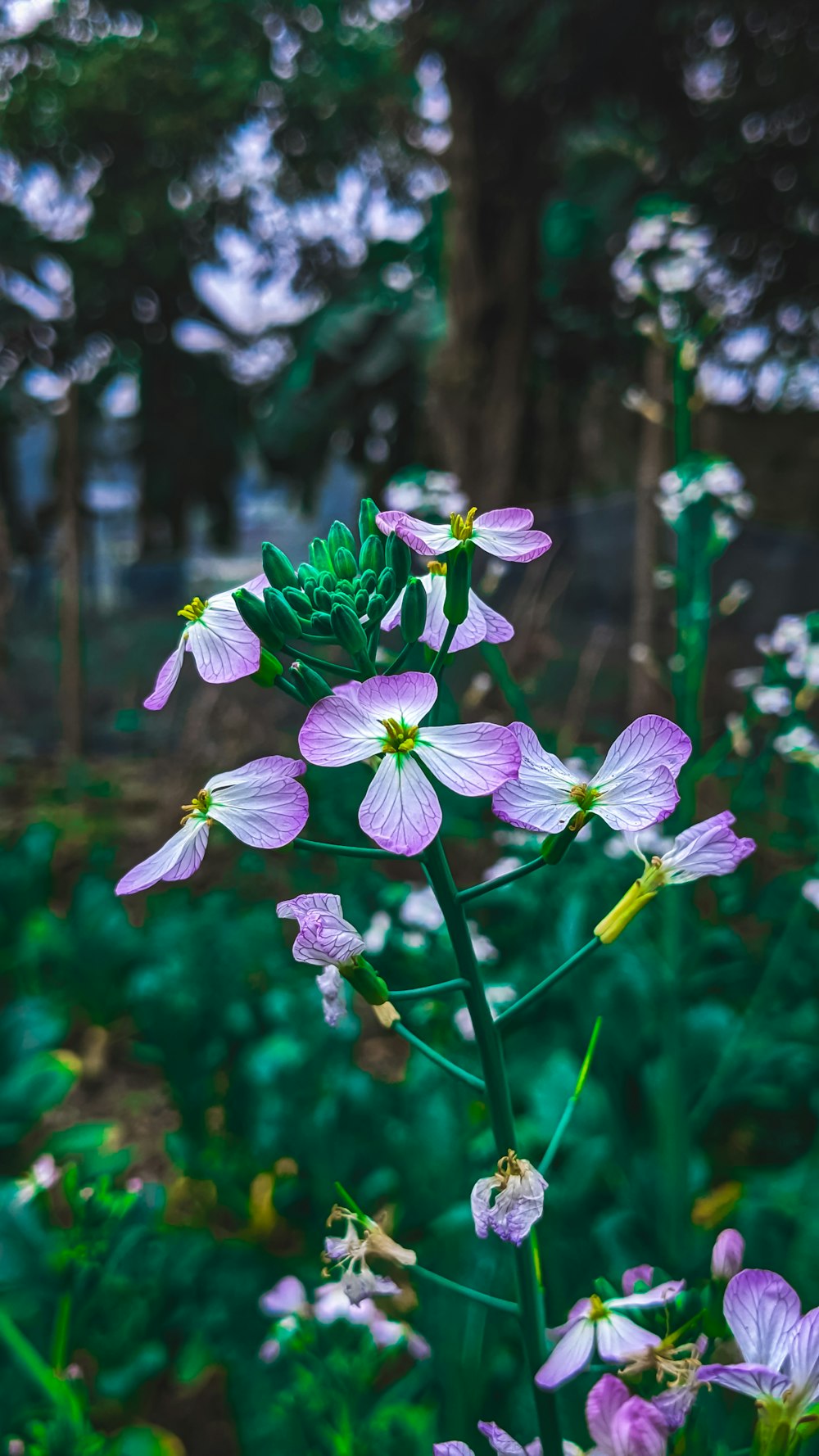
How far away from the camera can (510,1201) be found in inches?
18.0

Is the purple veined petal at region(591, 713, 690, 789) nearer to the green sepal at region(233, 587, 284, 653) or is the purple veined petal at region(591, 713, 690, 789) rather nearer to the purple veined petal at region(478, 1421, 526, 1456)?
the green sepal at region(233, 587, 284, 653)

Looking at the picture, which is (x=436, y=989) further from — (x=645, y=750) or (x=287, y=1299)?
(x=287, y=1299)

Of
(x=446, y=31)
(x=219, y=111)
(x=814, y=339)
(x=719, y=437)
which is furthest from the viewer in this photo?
(x=719, y=437)

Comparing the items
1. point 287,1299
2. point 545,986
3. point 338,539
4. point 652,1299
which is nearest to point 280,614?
point 338,539

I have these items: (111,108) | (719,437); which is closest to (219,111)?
(111,108)

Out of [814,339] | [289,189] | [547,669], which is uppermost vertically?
[289,189]

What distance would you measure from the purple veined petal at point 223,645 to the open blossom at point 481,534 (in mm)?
101

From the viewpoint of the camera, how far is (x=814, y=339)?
5.82 meters

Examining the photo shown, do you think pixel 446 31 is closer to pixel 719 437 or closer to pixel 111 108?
pixel 111 108

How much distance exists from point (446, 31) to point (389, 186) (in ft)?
10.4

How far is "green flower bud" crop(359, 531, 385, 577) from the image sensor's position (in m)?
0.58

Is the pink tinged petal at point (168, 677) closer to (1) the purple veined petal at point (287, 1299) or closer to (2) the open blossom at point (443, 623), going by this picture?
(2) the open blossom at point (443, 623)

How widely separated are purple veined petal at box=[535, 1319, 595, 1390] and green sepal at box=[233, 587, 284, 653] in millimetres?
383

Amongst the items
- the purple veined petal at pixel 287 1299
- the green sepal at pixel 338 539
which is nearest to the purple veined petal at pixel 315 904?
the green sepal at pixel 338 539
